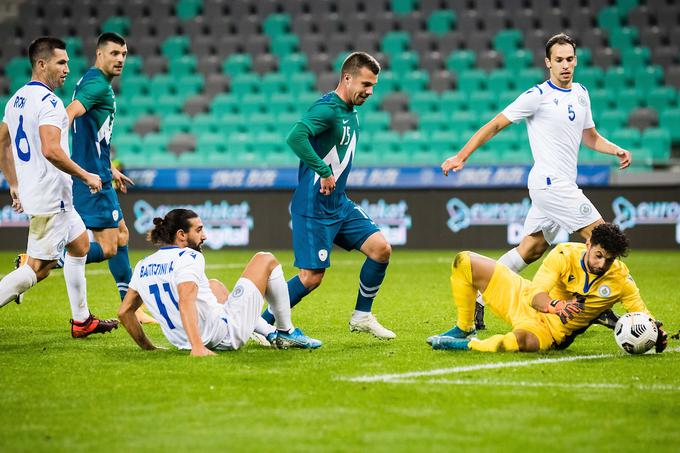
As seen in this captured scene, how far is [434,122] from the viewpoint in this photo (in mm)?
21766

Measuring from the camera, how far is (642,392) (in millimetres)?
5539

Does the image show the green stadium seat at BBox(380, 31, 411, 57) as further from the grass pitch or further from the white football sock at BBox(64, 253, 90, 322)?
the white football sock at BBox(64, 253, 90, 322)

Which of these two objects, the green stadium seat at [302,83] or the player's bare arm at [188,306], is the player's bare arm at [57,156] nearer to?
the player's bare arm at [188,306]

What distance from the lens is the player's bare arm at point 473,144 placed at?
308 inches

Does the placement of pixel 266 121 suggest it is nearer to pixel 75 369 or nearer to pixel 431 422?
pixel 75 369

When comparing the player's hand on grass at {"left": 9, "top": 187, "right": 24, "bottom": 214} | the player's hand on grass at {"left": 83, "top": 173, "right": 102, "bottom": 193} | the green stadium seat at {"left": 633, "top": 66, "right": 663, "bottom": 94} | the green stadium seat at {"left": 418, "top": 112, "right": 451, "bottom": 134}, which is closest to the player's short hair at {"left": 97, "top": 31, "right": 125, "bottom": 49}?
the player's hand on grass at {"left": 9, "top": 187, "right": 24, "bottom": 214}

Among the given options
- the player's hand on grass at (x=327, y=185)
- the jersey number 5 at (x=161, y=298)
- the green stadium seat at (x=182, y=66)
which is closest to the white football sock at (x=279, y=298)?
the player's hand on grass at (x=327, y=185)

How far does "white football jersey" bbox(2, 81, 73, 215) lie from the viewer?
7.64 meters

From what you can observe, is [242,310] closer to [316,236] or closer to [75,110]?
[316,236]

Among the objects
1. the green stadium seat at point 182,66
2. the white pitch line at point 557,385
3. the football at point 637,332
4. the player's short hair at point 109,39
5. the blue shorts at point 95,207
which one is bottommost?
the white pitch line at point 557,385

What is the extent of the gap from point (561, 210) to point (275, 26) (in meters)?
17.6

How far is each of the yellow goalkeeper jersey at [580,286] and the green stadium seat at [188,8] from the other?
65.7 feet

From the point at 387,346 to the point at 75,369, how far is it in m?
2.21

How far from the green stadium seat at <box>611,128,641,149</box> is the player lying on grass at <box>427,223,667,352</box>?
45.5ft
